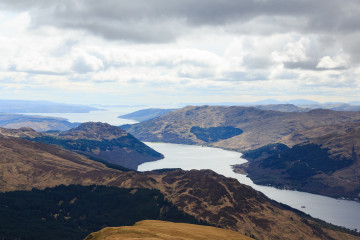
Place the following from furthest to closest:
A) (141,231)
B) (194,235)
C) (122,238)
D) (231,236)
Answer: (231,236) → (194,235) → (141,231) → (122,238)

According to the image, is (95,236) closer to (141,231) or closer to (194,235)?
(141,231)

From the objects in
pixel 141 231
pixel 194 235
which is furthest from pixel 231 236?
pixel 141 231

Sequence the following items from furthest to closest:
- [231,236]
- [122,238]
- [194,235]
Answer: [231,236]
[194,235]
[122,238]

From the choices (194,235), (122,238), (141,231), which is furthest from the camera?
(194,235)

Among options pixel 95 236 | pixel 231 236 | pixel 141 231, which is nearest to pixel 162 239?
pixel 141 231

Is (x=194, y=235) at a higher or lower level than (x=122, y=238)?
lower

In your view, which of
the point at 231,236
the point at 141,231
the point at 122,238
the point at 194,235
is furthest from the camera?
the point at 231,236

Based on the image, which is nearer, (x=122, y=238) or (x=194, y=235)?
(x=122, y=238)

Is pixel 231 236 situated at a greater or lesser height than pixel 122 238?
lesser

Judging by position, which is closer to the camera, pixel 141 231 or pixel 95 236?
pixel 95 236
